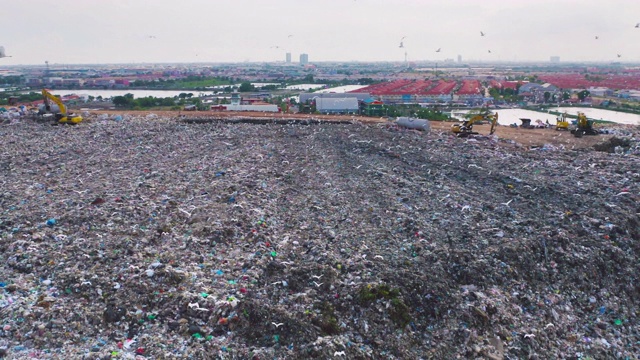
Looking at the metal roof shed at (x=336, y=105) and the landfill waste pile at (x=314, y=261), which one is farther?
the metal roof shed at (x=336, y=105)

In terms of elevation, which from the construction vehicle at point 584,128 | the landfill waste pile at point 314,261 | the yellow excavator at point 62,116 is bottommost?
the landfill waste pile at point 314,261

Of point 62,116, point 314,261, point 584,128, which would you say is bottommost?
point 314,261

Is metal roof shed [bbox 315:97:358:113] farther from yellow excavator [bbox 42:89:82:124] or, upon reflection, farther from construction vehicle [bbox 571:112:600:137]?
yellow excavator [bbox 42:89:82:124]

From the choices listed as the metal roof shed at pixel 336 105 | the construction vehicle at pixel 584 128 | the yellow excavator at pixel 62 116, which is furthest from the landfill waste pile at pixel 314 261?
the metal roof shed at pixel 336 105

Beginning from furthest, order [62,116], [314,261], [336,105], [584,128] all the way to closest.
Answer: [336,105]
[62,116]
[584,128]
[314,261]

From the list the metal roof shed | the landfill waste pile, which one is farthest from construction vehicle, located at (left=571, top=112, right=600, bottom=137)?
the metal roof shed

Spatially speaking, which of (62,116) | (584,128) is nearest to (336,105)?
(584,128)

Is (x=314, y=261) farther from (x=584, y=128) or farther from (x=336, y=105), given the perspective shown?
(x=336, y=105)

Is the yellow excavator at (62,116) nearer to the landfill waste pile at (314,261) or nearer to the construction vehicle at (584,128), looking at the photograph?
the landfill waste pile at (314,261)

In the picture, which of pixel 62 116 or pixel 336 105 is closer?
pixel 62 116

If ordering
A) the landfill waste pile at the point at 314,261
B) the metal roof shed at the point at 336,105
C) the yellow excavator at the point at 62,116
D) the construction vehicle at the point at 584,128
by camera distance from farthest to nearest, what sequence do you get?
the metal roof shed at the point at 336,105 < the yellow excavator at the point at 62,116 < the construction vehicle at the point at 584,128 < the landfill waste pile at the point at 314,261
